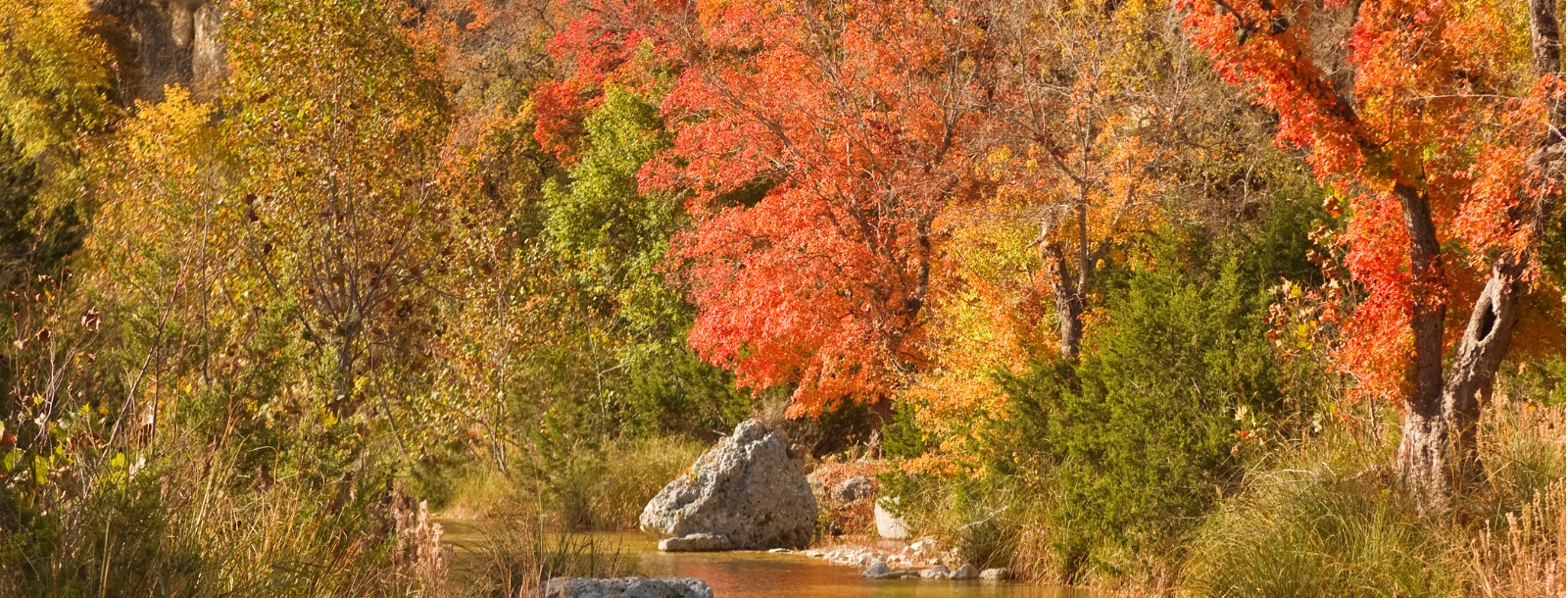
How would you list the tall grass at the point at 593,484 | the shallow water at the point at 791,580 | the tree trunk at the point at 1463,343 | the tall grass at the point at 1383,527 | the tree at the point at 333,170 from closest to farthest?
the tall grass at the point at 1383,527
the tree trunk at the point at 1463,343
the tree at the point at 333,170
the shallow water at the point at 791,580
the tall grass at the point at 593,484

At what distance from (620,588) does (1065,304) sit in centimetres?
725

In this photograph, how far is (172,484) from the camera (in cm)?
607

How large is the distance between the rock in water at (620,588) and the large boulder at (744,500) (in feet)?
23.5

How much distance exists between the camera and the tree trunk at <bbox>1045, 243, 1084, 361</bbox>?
47.7 feet

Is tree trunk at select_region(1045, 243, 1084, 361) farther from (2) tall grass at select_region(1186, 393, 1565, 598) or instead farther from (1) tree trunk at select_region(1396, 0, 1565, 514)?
(1) tree trunk at select_region(1396, 0, 1565, 514)

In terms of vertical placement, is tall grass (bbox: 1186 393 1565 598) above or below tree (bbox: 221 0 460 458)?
below

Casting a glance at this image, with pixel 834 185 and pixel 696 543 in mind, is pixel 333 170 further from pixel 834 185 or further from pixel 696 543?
pixel 834 185

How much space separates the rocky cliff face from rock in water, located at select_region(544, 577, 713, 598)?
105 ft

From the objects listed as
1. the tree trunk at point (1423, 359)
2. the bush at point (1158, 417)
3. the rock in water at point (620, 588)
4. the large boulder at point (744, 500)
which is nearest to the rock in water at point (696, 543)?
the large boulder at point (744, 500)

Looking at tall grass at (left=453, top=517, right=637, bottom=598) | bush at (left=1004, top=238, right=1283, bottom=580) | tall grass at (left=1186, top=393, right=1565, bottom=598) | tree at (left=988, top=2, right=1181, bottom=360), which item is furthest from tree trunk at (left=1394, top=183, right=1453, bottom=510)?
tall grass at (left=453, top=517, right=637, bottom=598)

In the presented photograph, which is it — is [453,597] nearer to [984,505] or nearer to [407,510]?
[407,510]

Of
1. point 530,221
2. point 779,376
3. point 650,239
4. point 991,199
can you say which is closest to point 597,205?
point 650,239

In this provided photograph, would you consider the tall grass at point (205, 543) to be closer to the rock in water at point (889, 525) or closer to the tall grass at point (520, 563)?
the tall grass at point (520, 563)

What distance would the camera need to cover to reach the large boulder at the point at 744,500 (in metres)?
16.2
